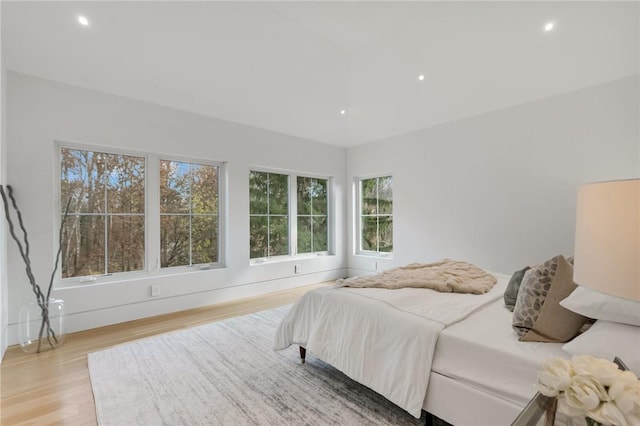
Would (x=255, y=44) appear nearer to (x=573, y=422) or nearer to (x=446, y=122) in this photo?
(x=446, y=122)

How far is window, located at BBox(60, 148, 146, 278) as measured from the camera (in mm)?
3051

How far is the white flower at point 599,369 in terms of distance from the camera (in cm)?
68

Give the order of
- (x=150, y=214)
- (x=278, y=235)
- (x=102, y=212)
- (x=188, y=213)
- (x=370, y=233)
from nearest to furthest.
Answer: (x=102, y=212) < (x=150, y=214) < (x=188, y=213) < (x=278, y=235) < (x=370, y=233)

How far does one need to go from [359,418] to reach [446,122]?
150 inches

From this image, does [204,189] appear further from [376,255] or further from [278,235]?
[376,255]

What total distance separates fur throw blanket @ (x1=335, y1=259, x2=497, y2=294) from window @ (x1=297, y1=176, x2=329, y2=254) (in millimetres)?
2542

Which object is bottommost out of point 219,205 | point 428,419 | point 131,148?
point 428,419

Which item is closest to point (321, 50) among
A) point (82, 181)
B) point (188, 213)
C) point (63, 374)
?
point (188, 213)

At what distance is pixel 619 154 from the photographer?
9.30 feet

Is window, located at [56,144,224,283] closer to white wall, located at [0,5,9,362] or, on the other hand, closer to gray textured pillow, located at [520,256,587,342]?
white wall, located at [0,5,9,362]

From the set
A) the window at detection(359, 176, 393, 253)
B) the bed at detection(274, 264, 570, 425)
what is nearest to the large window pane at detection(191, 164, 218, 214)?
the bed at detection(274, 264, 570, 425)

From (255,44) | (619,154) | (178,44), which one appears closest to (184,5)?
(178,44)

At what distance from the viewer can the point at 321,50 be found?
326 centimetres

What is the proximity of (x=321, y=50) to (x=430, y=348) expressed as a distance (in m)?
3.12
